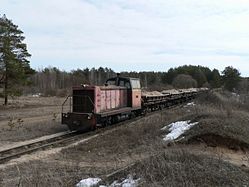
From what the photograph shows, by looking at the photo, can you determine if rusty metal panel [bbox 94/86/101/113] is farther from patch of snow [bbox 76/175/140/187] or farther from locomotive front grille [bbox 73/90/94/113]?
patch of snow [bbox 76/175/140/187]

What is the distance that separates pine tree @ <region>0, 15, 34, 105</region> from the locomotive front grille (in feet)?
50.5

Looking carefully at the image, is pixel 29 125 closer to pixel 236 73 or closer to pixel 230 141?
pixel 230 141

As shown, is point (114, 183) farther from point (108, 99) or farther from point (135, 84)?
point (135, 84)

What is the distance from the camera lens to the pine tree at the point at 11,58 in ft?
114

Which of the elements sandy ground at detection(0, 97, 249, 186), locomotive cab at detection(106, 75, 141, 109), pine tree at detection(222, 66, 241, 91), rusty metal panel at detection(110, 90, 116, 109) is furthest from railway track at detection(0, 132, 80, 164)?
pine tree at detection(222, 66, 241, 91)

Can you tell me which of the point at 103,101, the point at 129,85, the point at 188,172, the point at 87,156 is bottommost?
the point at 87,156

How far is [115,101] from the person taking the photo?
81.1ft

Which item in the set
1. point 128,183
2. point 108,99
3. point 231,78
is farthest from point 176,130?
point 231,78

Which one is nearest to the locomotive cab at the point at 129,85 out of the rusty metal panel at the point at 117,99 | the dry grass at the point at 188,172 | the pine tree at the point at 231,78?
the rusty metal panel at the point at 117,99

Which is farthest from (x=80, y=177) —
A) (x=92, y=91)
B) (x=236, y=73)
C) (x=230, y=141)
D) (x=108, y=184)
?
(x=236, y=73)

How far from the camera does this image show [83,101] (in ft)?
70.1

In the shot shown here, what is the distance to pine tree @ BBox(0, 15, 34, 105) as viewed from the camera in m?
34.8

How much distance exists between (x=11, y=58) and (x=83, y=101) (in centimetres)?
1619

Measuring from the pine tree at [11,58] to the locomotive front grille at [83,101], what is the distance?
15400mm
